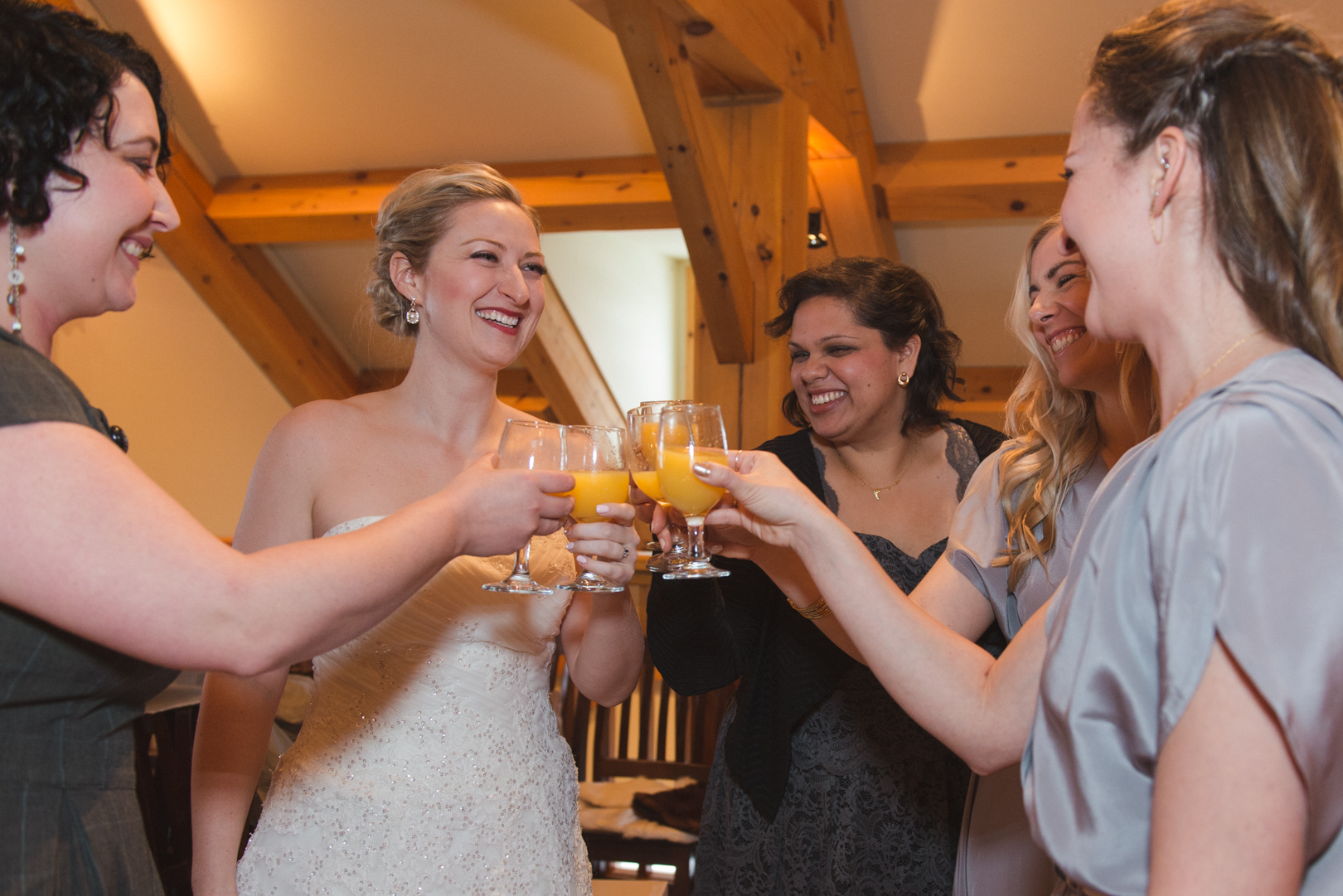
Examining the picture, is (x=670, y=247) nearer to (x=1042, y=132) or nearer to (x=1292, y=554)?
(x=1042, y=132)

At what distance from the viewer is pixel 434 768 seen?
1.62 m

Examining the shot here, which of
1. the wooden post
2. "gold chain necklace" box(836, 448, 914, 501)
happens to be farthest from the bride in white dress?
the wooden post

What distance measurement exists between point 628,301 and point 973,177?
7.40ft

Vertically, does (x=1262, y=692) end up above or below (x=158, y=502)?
below

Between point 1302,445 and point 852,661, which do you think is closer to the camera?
point 1302,445

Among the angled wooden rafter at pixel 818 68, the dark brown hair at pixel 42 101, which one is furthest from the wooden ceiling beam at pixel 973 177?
the dark brown hair at pixel 42 101

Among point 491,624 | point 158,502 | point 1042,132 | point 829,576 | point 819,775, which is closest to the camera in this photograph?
point 158,502

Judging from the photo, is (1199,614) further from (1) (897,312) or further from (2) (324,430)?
(1) (897,312)

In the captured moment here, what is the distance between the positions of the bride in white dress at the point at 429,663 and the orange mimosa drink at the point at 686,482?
0.08 metres

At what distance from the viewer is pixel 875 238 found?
491 centimetres

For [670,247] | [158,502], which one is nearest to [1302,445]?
[158,502]

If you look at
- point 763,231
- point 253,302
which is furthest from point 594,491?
point 253,302

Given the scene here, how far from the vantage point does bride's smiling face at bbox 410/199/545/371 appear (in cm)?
182

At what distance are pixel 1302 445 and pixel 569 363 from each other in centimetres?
497
